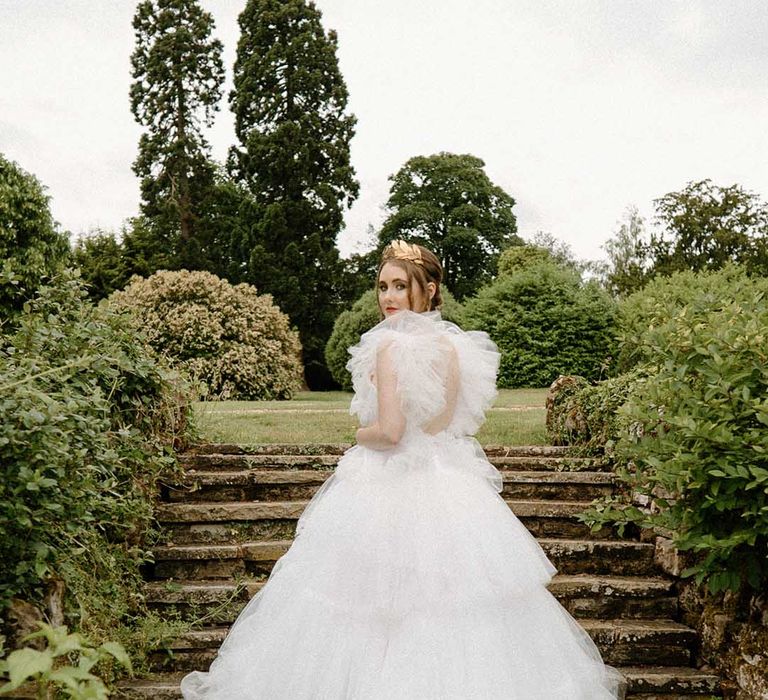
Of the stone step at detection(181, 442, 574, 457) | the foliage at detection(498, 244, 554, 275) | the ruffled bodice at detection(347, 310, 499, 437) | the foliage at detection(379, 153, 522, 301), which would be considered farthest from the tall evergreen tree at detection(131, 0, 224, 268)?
the ruffled bodice at detection(347, 310, 499, 437)

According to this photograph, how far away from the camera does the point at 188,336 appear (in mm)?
14492

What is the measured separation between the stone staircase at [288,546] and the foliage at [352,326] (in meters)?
13.8

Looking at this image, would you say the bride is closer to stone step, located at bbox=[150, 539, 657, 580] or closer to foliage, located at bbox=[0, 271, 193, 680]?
foliage, located at bbox=[0, 271, 193, 680]

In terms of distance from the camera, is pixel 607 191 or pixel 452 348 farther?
pixel 607 191

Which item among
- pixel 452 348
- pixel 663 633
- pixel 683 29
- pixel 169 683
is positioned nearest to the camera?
pixel 452 348

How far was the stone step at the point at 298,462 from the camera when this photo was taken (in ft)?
18.5

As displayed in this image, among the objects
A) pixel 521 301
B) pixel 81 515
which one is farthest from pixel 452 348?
pixel 521 301

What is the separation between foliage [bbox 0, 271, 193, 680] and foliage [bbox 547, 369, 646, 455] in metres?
2.93

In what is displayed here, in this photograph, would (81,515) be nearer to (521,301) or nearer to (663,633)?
(663,633)

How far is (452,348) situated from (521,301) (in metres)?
13.8

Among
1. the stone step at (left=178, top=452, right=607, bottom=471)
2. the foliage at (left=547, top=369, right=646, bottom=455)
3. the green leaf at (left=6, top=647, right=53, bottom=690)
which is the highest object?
the foliage at (left=547, top=369, right=646, bottom=455)

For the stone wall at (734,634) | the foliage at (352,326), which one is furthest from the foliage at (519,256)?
the stone wall at (734,634)

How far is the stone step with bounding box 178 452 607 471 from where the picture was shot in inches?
222

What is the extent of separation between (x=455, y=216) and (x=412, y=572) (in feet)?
100
